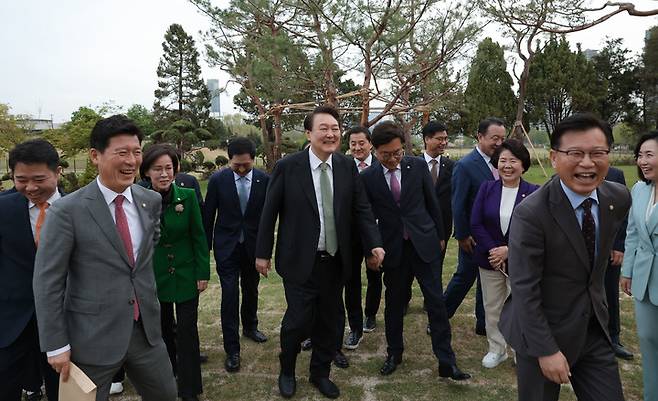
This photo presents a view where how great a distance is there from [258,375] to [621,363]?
109 inches

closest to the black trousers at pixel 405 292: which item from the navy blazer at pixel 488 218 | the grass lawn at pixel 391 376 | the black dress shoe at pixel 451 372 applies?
the black dress shoe at pixel 451 372

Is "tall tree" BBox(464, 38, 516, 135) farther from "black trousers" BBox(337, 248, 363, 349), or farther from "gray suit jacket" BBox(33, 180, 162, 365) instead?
"gray suit jacket" BBox(33, 180, 162, 365)

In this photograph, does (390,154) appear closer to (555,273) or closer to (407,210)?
(407,210)

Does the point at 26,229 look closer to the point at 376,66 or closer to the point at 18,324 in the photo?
the point at 18,324

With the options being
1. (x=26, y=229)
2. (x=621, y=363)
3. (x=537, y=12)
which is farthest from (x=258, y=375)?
(x=537, y=12)

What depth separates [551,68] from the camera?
95.1ft

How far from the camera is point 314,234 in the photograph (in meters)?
3.02

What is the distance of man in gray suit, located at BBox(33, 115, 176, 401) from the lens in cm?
191

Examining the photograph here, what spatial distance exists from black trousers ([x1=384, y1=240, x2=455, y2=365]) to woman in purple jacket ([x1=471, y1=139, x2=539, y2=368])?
0.38 meters

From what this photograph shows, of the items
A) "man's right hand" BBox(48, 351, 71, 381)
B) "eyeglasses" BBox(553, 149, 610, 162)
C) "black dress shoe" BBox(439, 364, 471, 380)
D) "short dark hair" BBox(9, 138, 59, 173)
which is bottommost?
"black dress shoe" BBox(439, 364, 471, 380)

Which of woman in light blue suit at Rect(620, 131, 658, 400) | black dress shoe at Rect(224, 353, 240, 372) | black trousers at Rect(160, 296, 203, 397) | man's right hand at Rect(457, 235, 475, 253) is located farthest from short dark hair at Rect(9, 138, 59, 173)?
woman in light blue suit at Rect(620, 131, 658, 400)

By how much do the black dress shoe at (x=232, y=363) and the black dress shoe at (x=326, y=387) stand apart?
0.68m

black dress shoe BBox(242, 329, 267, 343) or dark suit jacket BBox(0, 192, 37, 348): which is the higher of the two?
dark suit jacket BBox(0, 192, 37, 348)

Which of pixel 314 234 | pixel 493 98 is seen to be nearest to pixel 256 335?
pixel 314 234
